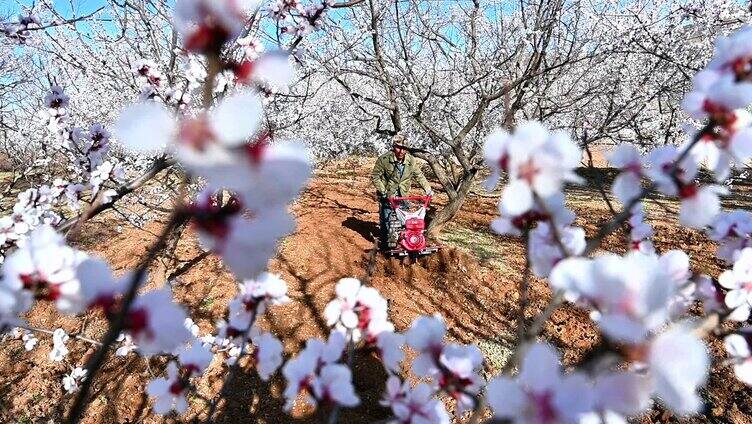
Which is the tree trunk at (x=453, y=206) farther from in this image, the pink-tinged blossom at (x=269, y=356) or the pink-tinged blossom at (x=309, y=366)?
the pink-tinged blossom at (x=309, y=366)

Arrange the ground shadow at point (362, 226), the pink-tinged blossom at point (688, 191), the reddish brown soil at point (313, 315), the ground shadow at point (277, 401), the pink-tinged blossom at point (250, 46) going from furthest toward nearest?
the ground shadow at point (362, 226) → the reddish brown soil at point (313, 315) → the ground shadow at point (277, 401) → the pink-tinged blossom at point (250, 46) → the pink-tinged blossom at point (688, 191)

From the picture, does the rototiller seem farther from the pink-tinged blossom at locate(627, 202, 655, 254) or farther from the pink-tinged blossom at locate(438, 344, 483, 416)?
the pink-tinged blossom at locate(438, 344, 483, 416)

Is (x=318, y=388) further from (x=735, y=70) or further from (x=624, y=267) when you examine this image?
(x=735, y=70)

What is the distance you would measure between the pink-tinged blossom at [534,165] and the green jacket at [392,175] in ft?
18.3

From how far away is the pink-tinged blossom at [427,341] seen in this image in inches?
35.5

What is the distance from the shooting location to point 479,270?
231 inches

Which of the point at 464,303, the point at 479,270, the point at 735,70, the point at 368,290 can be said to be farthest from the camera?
the point at 479,270

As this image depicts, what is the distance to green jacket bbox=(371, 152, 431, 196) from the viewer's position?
20.3 feet

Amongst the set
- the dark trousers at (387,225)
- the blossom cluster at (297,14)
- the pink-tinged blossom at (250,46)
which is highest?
the blossom cluster at (297,14)

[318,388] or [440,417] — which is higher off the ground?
[318,388]

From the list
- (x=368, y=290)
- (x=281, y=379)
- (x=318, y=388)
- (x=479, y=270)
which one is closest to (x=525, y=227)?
(x=368, y=290)

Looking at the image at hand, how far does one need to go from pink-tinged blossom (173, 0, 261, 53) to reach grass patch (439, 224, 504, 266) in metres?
5.98

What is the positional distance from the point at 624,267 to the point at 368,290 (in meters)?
0.65

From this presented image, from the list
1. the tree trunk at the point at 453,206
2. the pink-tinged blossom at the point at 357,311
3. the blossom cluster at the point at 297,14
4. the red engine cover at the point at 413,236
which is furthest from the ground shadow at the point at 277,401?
Answer: the tree trunk at the point at 453,206
